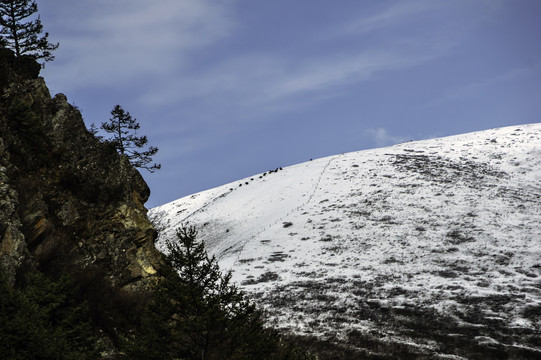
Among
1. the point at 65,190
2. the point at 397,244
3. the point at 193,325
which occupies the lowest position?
the point at 193,325

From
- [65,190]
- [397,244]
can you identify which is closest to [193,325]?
[65,190]

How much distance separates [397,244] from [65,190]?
32.4m

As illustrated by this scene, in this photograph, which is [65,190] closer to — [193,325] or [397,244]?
[193,325]

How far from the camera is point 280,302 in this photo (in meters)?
34.2

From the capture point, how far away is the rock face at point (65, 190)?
63.9ft

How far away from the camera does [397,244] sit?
4412cm

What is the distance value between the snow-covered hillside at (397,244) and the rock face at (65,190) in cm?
1288

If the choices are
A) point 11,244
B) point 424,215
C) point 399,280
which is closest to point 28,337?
point 11,244

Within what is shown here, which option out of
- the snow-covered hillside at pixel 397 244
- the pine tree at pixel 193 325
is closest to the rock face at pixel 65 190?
the pine tree at pixel 193 325

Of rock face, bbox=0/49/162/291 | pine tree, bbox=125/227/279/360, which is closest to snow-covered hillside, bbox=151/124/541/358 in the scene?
rock face, bbox=0/49/162/291

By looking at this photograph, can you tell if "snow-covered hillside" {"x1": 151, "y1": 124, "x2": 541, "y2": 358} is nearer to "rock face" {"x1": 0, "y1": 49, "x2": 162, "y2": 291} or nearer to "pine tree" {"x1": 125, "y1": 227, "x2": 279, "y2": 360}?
"rock face" {"x1": 0, "y1": 49, "x2": 162, "y2": 291}

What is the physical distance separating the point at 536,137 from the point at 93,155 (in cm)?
7981

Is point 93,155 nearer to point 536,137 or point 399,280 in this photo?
point 399,280

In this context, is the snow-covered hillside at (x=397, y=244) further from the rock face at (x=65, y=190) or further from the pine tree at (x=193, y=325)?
the pine tree at (x=193, y=325)
